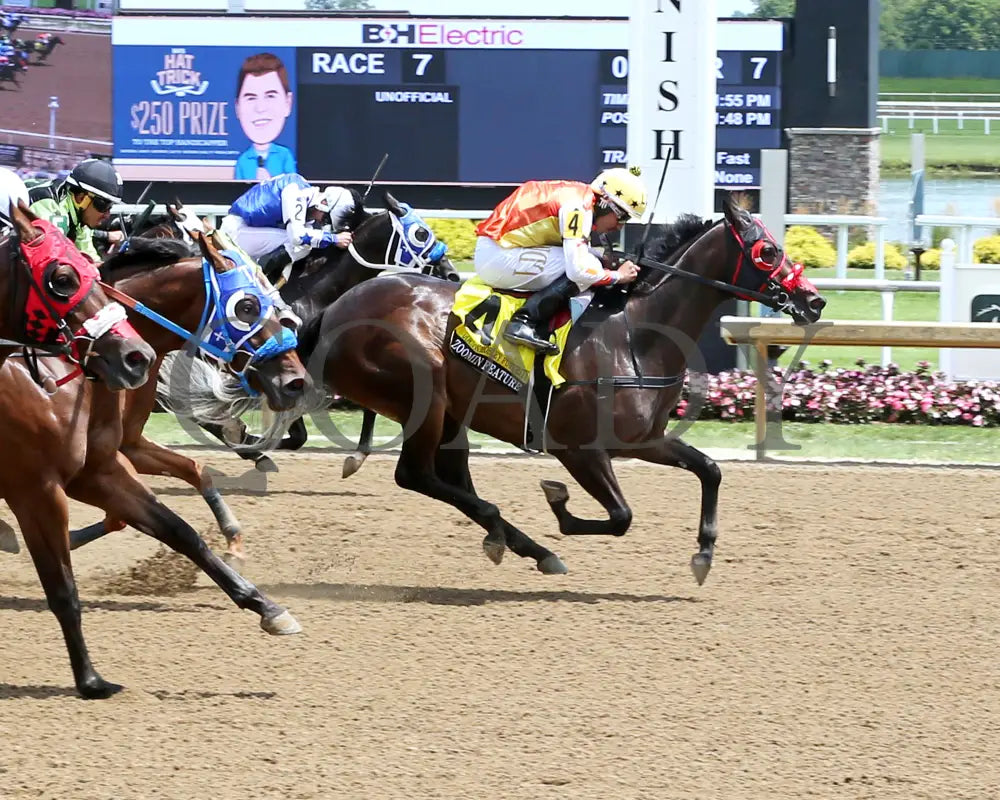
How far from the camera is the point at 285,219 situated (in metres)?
9.12

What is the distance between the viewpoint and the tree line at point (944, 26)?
5156 centimetres

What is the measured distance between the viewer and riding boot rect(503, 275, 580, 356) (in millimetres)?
6637

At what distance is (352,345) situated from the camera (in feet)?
23.6

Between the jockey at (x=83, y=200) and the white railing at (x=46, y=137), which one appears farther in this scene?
the white railing at (x=46, y=137)

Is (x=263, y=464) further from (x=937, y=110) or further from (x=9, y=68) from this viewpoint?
(x=937, y=110)

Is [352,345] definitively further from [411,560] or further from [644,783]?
[644,783]

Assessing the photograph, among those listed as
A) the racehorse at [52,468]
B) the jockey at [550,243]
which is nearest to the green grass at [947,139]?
the jockey at [550,243]

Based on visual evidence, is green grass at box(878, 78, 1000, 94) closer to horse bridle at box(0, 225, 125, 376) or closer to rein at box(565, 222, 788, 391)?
rein at box(565, 222, 788, 391)

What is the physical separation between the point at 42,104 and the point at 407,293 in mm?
8899

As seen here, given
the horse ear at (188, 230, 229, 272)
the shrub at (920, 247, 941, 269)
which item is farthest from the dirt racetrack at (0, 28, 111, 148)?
the horse ear at (188, 230, 229, 272)

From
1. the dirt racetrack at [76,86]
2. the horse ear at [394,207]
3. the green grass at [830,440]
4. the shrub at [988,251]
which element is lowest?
the green grass at [830,440]

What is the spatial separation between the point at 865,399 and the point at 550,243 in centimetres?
461

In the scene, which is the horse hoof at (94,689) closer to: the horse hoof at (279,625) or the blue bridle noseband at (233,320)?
the horse hoof at (279,625)

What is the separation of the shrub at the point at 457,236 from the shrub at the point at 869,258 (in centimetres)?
443
